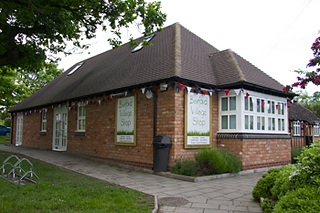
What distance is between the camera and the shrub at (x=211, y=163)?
831 cm

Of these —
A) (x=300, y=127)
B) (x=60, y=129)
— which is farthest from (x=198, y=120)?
(x=300, y=127)

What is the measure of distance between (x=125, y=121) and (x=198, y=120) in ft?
9.90

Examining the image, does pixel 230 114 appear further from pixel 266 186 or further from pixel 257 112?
pixel 266 186

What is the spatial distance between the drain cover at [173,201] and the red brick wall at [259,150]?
4197 millimetres

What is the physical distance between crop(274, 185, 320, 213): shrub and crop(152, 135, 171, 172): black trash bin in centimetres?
503

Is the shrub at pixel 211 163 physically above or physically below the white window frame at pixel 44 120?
Answer: below

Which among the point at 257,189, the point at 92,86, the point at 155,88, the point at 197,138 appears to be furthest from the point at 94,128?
the point at 257,189

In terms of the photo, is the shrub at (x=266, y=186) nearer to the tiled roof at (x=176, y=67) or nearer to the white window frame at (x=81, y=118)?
the tiled roof at (x=176, y=67)

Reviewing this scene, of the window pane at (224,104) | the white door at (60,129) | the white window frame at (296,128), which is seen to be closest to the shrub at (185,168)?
the window pane at (224,104)

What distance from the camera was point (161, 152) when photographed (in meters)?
8.48

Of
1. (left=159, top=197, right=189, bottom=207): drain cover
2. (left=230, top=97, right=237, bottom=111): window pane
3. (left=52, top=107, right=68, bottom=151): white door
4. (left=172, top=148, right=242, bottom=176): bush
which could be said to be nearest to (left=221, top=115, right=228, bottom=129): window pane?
(left=230, top=97, right=237, bottom=111): window pane

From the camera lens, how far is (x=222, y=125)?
32.6 ft

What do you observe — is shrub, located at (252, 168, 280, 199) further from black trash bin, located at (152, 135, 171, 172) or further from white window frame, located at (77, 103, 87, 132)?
white window frame, located at (77, 103, 87, 132)

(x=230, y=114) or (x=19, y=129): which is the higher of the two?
(x=230, y=114)
